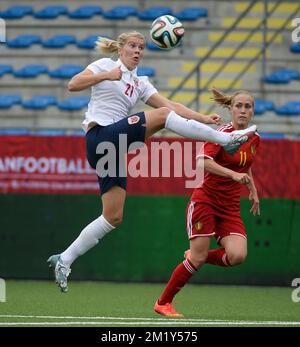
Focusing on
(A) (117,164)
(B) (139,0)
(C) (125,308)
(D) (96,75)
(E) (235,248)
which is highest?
(B) (139,0)

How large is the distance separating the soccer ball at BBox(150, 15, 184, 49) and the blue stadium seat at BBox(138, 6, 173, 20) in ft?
29.3

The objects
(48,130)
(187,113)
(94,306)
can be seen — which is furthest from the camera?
(48,130)

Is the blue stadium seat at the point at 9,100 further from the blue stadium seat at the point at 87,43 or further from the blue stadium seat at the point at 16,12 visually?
the blue stadium seat at the point at 16,12

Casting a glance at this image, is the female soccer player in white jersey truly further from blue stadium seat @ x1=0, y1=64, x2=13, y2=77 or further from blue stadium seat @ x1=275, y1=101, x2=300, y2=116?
blue stadium seat @ x1=0, y1=64, x2=13, y2=77

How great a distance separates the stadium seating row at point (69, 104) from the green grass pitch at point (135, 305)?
14.4ft

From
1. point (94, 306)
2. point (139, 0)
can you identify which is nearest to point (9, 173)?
point (94, 306)

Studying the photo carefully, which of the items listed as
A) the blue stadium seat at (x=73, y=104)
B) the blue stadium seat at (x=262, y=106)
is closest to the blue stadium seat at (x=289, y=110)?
the blue stadium seat at (x=262, y=106)

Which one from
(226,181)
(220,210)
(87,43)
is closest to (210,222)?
(220,210)

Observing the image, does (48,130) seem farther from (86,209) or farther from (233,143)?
(233,143)

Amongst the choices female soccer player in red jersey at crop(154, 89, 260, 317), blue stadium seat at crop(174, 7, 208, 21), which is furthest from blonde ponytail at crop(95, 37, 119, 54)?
blue stadium seat at crop(174, 7, 208, 21)

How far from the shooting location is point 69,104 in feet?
55.7

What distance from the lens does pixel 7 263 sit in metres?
13.3

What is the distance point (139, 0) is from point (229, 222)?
34.5ft

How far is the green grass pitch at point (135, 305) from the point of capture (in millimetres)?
8422
